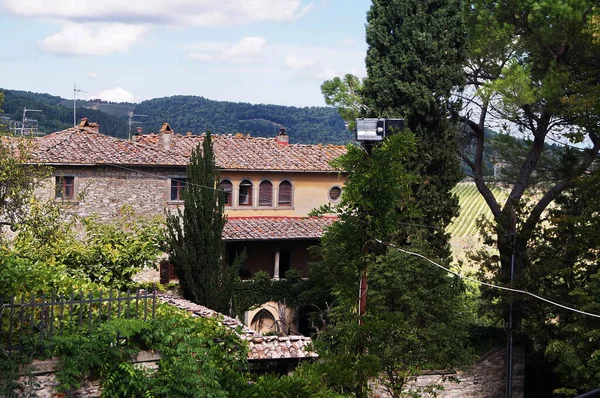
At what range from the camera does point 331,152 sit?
34.9 meters

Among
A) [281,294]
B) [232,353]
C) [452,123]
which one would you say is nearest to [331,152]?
[281,294]

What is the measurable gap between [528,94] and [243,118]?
7507cm

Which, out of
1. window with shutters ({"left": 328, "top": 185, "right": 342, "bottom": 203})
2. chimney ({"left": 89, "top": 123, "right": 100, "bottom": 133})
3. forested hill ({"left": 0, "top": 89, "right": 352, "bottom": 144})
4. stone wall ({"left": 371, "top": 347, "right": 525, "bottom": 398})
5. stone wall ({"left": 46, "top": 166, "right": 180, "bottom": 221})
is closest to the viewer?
stone wall ({"left": 371, "top": 347, "right": 525, "bottom": 398})

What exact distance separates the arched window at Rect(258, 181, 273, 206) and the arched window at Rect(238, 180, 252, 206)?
0.42m

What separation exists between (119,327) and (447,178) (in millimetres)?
15048

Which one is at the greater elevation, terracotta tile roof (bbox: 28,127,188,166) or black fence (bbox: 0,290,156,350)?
terracotta tile roof (bbox: 28,127,188,166)

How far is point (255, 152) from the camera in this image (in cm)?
3319

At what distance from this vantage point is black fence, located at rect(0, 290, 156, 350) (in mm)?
10352

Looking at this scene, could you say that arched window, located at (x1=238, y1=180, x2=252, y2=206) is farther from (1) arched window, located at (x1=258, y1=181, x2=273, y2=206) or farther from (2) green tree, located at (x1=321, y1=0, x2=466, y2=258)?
(2) green tree, located at (x1=321, y1=0, x2=466, y2=258)

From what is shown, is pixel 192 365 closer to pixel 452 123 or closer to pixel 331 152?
pixel 452 123

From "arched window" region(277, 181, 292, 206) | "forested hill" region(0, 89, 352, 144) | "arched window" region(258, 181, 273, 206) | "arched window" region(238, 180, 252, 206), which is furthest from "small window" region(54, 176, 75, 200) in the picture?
"forested hill" region(0, 89, 352, 144)

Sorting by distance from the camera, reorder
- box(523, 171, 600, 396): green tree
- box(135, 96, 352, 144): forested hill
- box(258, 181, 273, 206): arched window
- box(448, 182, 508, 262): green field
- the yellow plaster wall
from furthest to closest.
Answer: box(135, 96, 352, 144): forested hill < box(448, 182, 508, 262): green field < box(258, 181, 273, 206): arched window < the yellow plaster wall < box(523, 171, 600, 396): green tree

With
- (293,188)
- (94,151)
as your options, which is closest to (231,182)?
(293,188)

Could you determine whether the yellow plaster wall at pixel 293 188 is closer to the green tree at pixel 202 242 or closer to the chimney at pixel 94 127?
the chimney at pixel 94 127
